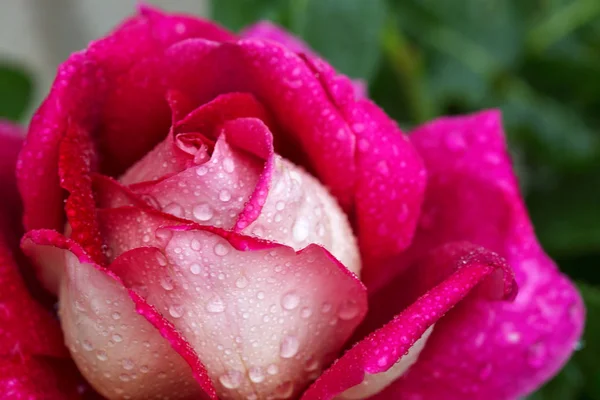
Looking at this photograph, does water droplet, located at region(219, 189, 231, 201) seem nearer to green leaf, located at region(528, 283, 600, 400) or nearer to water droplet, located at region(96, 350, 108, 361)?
water droplet, located at region(96, 350, 108, 361)

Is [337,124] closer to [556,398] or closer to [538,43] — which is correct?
[556,398]

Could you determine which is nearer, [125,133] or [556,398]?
[125,133]

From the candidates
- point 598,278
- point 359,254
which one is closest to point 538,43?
point 598,278

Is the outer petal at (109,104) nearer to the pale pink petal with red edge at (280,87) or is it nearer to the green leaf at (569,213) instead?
the pale pink petal with red edge at (280,87)

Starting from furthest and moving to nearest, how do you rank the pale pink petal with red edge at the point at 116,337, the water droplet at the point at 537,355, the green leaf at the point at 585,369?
the green leaf at the point at 585,369 → the water droplet at the point at 537,355 → the pale pink petal with red edge at the point at 116,337

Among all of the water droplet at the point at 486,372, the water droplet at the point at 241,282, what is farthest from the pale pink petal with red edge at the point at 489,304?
the water droplet at the point at 241,282

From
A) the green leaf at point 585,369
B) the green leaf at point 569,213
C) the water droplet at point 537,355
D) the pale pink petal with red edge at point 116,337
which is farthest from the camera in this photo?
the green leaf at point 569,213
